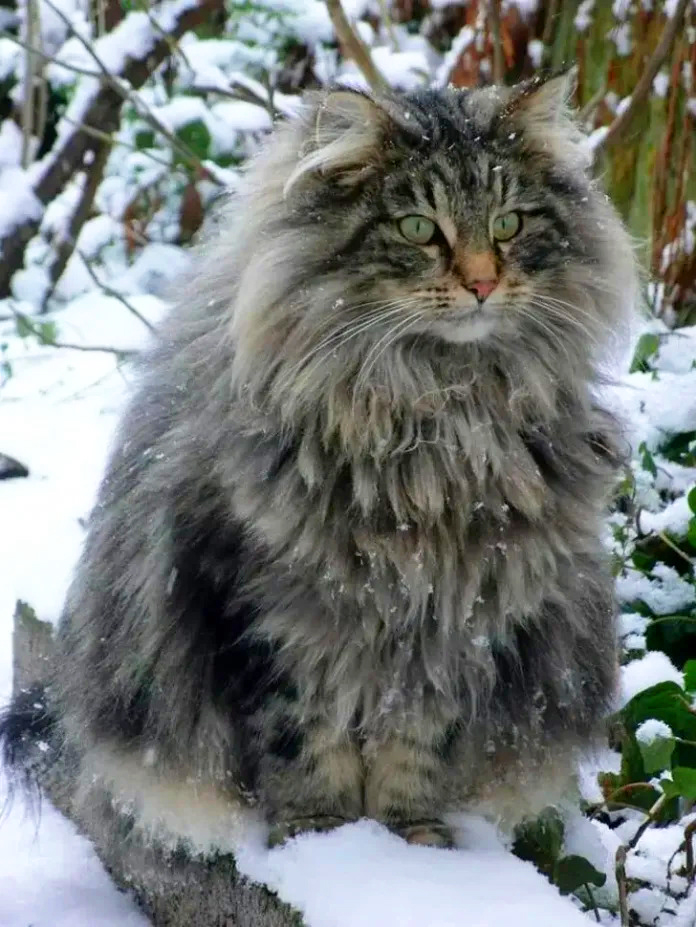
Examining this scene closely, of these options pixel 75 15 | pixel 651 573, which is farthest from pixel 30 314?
pixel 651 573

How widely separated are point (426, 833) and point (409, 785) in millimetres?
87

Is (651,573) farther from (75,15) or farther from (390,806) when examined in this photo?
(75,15)

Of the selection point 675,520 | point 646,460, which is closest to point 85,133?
point 646,460

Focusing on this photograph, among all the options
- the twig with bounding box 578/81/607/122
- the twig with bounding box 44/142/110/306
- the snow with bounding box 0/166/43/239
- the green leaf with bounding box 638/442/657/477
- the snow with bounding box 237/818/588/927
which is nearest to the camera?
the snow with bounding box 237/818/588/927

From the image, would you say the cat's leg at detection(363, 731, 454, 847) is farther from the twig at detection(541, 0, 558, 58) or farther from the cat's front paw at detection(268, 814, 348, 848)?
the twig at detection(541, 0, 558, 58)

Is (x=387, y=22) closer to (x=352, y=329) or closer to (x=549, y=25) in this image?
(x=549, y=25)

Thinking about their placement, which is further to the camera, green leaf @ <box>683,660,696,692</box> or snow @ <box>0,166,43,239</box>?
snow @ <box>0,166,43,239</box>

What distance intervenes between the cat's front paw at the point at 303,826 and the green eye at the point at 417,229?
1.01m

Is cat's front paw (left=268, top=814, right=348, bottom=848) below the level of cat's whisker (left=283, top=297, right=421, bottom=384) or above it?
below

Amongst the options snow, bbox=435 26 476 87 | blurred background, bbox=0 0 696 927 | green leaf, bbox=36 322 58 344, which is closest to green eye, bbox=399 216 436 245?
blurred background, bbox=0 0 696 927

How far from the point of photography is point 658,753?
2234mm

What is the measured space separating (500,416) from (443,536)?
0.73 ft

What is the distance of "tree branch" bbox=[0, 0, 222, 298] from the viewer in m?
5.15

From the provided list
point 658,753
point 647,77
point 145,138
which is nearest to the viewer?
point 658,753
